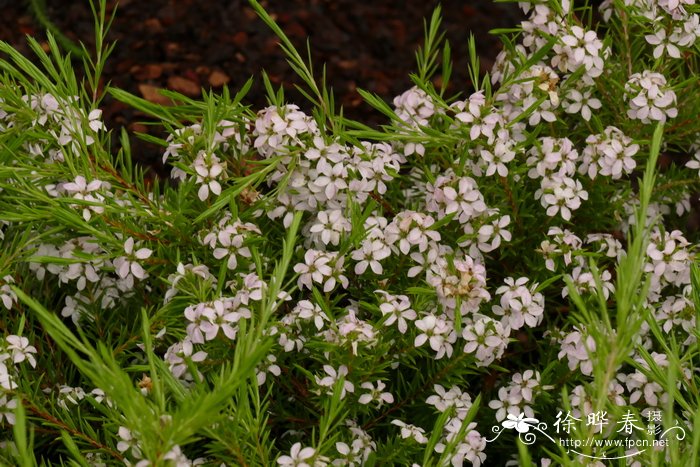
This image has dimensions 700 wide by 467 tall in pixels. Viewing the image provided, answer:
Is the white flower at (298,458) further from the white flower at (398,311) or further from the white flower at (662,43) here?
the white flower at (662,43)

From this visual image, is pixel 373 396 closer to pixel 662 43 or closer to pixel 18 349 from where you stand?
pixel 18 349

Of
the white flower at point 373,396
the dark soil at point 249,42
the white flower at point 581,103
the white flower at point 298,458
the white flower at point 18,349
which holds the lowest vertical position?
the dark soil at point 249,42

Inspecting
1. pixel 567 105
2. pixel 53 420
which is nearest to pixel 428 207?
pixel 567 105

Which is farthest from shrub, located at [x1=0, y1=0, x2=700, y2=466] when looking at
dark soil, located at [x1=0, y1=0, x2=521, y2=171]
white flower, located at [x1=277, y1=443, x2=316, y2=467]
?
dark soil, located at [x1=0, y1=0, x2=521, y2=171]

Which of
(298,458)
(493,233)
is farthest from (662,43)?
(298,458)

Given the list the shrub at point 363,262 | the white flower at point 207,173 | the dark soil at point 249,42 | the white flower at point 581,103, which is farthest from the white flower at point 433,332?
the dark soil at point 249,42
